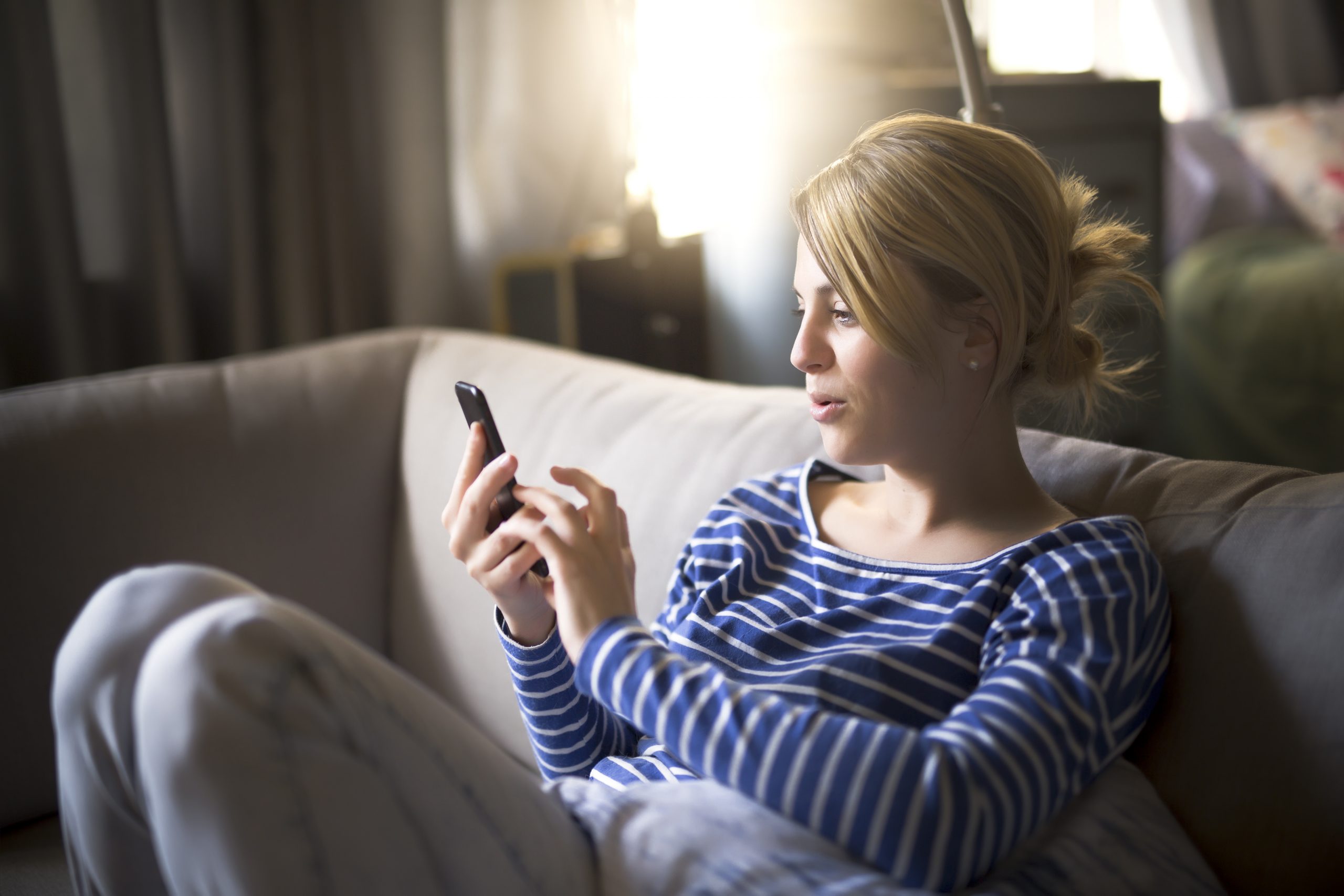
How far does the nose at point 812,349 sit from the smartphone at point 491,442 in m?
0.25

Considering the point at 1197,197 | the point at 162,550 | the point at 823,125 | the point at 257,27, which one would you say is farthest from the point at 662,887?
the point at 1197,197

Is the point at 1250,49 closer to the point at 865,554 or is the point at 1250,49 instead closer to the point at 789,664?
the point at 865,554

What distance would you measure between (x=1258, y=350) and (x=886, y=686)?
7.36 feet

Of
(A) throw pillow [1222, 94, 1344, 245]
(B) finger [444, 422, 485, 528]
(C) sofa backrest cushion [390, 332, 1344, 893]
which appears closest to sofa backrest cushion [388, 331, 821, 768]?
(C) sofa backrest cushion [390, 332, 1344, 893]

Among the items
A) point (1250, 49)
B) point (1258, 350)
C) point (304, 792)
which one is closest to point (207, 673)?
point (304, 792)

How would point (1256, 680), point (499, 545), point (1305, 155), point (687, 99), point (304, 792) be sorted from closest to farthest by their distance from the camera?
point (304, 792)
point (1256, 680)
point (499, 545)
point (687, 99)
point (1305, 155)

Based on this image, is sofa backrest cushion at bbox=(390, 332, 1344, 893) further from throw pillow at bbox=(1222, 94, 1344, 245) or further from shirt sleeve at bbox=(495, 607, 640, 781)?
throw pillow at bbox=(1222, 94, 1344, 245)

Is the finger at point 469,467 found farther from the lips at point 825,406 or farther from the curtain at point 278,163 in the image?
the curtain at point 278,163

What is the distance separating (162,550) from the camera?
50.2 inches

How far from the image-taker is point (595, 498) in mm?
805

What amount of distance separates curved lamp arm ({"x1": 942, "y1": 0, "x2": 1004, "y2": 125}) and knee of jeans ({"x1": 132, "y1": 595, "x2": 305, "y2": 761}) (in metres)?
0.77

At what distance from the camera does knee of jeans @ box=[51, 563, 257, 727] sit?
0.63m

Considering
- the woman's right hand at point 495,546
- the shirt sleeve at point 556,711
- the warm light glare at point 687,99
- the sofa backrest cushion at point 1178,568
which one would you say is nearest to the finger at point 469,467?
the woman's right hand at point 495,546

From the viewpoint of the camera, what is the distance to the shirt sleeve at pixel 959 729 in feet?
2.00
